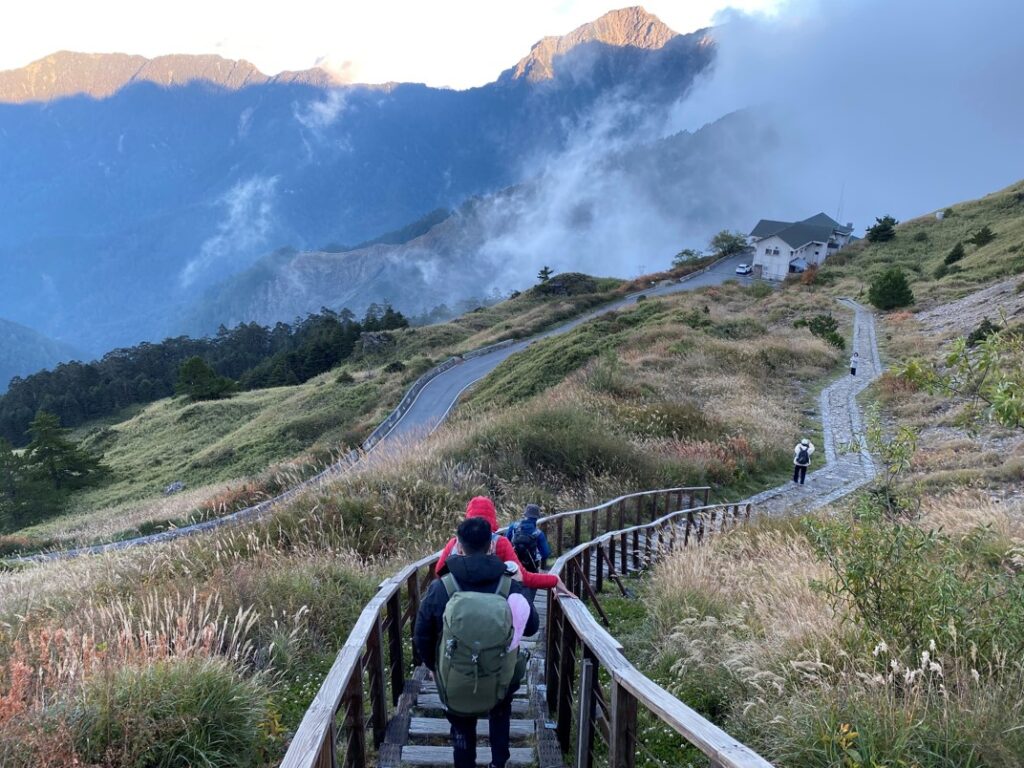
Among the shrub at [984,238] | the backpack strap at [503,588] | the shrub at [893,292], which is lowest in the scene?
the backpack strap at [503,588]

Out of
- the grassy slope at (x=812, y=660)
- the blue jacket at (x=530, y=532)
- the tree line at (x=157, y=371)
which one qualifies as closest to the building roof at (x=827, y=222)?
the tree line at (x=157, y=371)

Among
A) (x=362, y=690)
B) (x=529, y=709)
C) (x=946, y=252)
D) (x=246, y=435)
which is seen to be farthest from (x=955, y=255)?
(x=362, y=690)

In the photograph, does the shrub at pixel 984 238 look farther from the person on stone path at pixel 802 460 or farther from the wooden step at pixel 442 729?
the wooden step at pixel 442 729

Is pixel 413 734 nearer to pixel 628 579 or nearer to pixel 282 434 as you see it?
pixel 628 579

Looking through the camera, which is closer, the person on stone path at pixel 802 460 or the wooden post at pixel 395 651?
the wooden post at pixel 395 651

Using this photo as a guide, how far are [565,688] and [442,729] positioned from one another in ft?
2.94

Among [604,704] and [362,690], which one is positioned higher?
[362,690]

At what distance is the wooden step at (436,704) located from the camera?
178 inches

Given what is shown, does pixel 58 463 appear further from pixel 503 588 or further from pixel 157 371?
pixel 157 371

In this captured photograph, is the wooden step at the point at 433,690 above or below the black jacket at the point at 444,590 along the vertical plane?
below

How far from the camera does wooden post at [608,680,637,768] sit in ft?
9.11

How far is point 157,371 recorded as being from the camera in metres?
89.8

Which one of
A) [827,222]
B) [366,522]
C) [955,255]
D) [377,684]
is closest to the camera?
[377,684]

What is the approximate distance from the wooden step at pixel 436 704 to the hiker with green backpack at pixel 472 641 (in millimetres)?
1038
